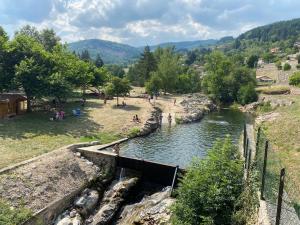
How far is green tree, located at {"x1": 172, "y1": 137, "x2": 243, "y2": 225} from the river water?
12191mm

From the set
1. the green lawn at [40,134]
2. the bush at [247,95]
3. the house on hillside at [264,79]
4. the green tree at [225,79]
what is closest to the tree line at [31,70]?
the green lawn at [40,134]

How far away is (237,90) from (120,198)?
2493 inches

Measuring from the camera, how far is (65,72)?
46812 mm

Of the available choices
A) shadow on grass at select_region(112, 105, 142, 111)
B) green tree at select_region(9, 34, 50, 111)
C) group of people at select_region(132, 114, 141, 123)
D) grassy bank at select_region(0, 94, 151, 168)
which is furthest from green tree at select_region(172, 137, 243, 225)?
shadow on grass at select_region(112, 105, 142, 111)

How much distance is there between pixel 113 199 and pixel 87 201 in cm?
180

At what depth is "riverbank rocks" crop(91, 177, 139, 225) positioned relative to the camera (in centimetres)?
2267

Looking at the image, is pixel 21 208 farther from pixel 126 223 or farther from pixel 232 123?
A: pixel 232 123

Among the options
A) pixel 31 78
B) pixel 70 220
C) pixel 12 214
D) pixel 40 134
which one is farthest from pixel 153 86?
pixel 12 214

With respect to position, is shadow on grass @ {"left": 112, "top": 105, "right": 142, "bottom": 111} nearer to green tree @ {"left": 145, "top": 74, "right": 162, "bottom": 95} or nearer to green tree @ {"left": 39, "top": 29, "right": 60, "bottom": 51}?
green tree @ {"left": 145, "top": 74, "right": 162, "bottom": 95}

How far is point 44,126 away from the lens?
124 ft

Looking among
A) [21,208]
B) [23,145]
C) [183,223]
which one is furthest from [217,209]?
[23,145]

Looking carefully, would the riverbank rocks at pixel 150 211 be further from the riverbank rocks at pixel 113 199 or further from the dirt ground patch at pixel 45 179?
the dirt ground patch at pixel 45 179

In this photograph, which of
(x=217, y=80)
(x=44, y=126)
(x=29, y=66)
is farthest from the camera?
(x=217, y=80)

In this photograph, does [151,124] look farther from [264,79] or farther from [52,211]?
[264,79]
